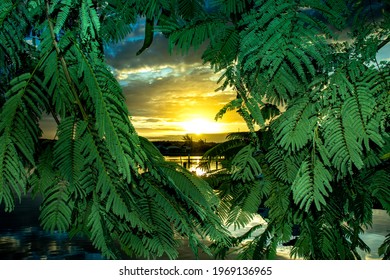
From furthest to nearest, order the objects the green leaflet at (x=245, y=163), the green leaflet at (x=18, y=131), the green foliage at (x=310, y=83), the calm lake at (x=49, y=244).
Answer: the calm lake at (x=49, y=244), the green leaflet at (x=245, y=163), the green foliage at (x=310, y=83), the green leaflet at (x=18, y=131)

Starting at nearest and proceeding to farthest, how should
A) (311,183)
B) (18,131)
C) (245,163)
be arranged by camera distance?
1. (18,131)
2. (311,183)
3. (245,163)

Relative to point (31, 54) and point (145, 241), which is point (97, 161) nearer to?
point (145, 241)

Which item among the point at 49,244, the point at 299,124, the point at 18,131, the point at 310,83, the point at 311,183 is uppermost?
the point at 310,83

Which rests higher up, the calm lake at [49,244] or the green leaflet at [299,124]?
the green leaflet at [299,124]

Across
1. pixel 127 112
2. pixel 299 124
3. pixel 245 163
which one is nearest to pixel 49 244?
pixel 245 163

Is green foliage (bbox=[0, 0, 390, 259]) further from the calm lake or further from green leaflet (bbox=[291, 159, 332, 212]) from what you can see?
the calm lake

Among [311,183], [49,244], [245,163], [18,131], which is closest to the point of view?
[18,131]

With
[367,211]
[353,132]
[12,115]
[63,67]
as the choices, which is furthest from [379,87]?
[12,115]

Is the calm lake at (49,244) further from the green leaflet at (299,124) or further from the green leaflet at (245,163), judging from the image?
the green leaflet at (299,124)

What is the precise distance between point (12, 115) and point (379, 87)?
1065mm

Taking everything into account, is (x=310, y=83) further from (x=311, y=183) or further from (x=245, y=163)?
(x=245, y=163)

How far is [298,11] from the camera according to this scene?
3.71ft

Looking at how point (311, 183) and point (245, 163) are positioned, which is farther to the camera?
point (245, 163)

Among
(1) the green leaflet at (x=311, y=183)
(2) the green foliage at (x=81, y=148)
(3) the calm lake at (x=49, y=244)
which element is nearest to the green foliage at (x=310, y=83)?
(1) the green leaflet at (x=311, y=183)
